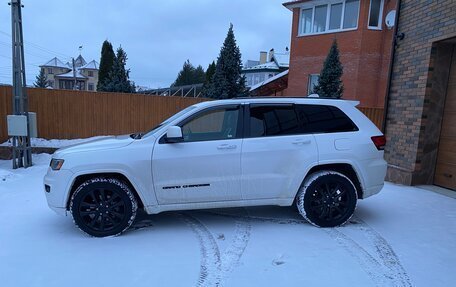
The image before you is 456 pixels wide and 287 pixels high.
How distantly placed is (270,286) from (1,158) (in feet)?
31.0

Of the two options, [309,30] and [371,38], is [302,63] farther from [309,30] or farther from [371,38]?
[371,38]

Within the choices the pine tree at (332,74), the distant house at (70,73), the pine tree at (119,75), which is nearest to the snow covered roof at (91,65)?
the distant house at (70,73)

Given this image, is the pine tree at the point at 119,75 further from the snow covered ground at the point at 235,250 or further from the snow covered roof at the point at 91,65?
Answer: the snow covered roof at the point at 91,65

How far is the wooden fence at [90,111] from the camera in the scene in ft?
35.3

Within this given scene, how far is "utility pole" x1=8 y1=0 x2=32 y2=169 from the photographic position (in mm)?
8023

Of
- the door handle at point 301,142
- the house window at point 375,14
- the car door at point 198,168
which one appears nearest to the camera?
the car door at point 198,168

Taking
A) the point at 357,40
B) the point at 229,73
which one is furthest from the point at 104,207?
the point at 357,40

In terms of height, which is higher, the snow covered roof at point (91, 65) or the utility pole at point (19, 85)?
the snow covered roof at point (91, 65)

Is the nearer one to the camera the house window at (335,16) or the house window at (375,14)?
the house window at (375,14)

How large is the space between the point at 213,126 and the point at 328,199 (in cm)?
182

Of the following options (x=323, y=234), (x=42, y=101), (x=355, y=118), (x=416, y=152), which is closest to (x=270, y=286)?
(x=323, y=234)

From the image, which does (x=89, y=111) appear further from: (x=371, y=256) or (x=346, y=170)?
(x=371, y=256)

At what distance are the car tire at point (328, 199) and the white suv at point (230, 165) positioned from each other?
0.04ft

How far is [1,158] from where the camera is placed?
955 centimetres
